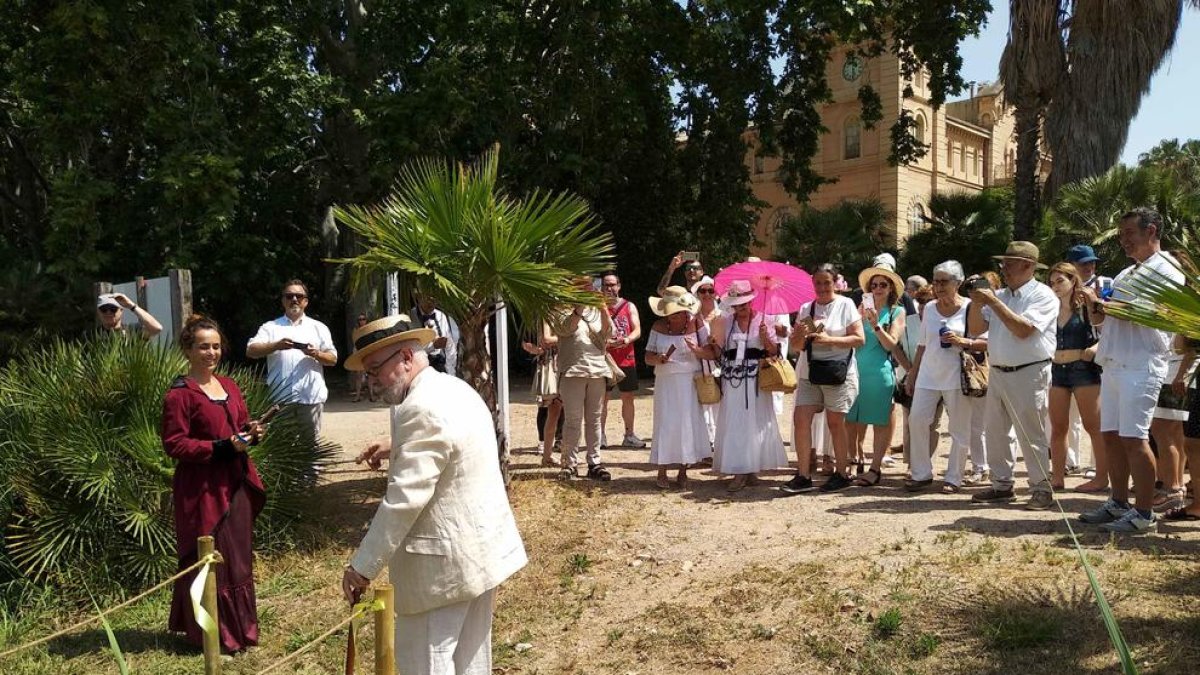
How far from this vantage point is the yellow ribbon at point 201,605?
331cm

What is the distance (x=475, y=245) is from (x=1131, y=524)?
482 centimetres

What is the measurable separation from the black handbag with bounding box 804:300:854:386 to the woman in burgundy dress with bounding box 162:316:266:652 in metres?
4.37

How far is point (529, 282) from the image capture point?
6.91 metres

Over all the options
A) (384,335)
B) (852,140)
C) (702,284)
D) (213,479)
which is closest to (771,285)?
(702,284)

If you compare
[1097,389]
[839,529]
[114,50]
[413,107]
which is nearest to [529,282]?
[839,529]

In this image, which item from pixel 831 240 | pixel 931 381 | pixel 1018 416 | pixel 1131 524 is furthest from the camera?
pixel 831 240

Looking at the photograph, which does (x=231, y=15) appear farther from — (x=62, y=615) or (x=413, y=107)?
(x=62, y=615)

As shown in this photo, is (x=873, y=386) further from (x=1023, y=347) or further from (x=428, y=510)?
(x=428, y=510)

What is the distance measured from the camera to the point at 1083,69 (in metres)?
18.5

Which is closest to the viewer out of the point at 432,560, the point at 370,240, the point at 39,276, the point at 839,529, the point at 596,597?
the point at 432,560

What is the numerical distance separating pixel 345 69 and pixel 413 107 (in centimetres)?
443

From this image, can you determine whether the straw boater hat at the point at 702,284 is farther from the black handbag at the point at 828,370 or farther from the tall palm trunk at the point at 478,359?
the tall palm trunk at the point at 478,359

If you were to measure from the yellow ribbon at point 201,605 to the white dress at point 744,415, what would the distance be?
4.92 m

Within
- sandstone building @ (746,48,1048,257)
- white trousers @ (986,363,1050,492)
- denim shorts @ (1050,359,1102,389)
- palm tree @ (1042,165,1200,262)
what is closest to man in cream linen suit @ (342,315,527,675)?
white trousers @ (986,363,1050,492)
